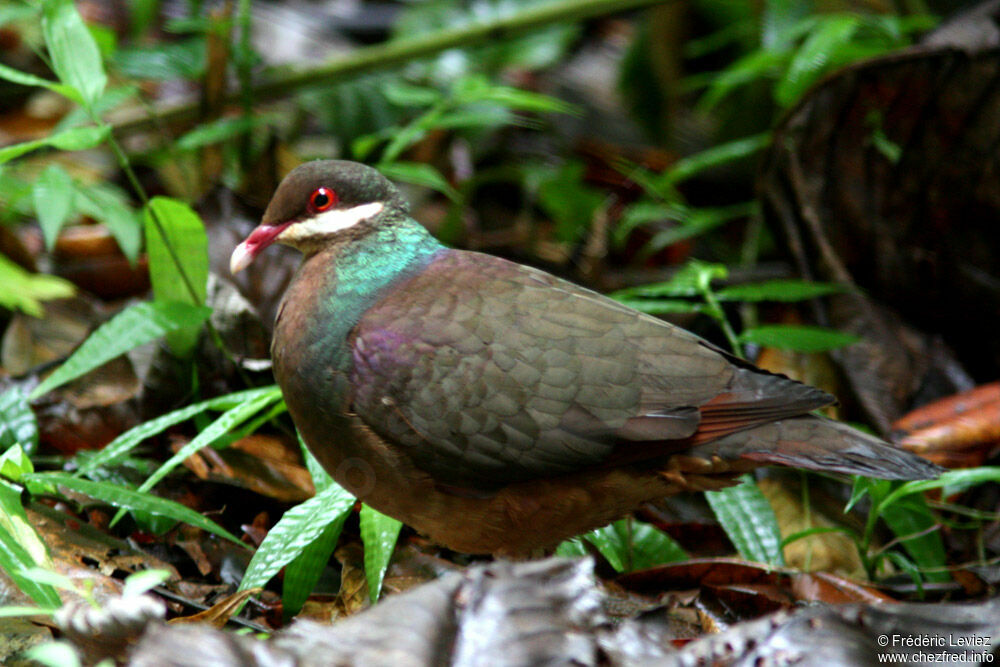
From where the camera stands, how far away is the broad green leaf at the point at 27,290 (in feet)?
11.3

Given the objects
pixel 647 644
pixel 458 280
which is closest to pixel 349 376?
pixel 458 280

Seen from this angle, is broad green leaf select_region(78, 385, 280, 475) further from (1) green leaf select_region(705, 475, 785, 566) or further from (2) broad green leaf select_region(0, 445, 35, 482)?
(1) green leaf select_region(705, 475, 785, 566)

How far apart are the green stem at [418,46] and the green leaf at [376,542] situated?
280 cm

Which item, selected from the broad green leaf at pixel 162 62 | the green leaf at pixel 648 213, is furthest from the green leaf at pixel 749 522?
the broad green leaf at pixel 162 62

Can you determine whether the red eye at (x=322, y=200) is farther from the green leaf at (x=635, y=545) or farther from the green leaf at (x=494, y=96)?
the green leaf at (x=494, y=96)

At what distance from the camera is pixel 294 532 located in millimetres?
2539

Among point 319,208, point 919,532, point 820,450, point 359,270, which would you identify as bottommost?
point 919,532

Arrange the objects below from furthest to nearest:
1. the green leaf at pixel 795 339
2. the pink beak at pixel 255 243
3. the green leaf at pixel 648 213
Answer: the green leaf at pixel 648 213, the green leaf at pixel 795 339, the pink beak at pixel 255 243

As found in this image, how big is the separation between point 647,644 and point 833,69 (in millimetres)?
3236

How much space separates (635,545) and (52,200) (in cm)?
212

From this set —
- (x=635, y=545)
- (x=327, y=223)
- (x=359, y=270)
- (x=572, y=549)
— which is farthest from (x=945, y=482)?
(x=327, y=223)

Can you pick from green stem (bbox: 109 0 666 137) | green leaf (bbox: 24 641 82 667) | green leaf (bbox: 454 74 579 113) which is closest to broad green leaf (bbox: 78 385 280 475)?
green leaf (bbox: 24 641 82 667)

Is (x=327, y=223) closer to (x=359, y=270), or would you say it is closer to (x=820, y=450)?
(x=359, y=270)

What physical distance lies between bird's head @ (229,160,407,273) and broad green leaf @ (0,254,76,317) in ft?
3.96
